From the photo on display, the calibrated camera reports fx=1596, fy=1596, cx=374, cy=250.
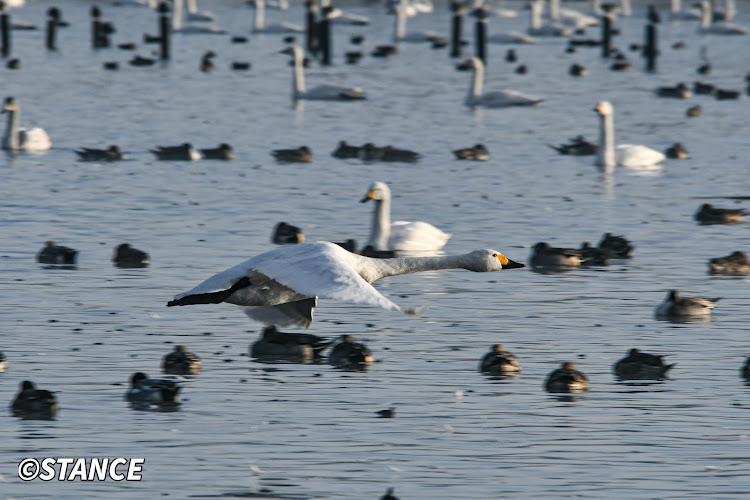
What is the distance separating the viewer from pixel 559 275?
22.8m

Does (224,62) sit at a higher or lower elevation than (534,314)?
higher

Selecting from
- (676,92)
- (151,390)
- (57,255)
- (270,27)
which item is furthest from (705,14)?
(151,390)

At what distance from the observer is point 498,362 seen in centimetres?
1630

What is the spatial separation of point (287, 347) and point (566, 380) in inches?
131

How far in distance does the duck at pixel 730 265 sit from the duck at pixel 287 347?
7566 mm

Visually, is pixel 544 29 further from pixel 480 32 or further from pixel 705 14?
pixel 480 32

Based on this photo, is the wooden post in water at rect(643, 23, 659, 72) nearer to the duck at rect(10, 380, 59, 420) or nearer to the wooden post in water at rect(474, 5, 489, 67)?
the wooden post in water at rect(474, 5, 489, 67)

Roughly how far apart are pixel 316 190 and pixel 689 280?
429 inches

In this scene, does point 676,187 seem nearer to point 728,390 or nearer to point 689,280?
point 689,280

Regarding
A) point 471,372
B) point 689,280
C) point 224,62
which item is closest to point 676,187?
point 689,280

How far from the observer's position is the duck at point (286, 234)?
2478 centimetres

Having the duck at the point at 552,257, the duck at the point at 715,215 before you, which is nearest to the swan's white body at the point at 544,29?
the duck at the point at 715,215

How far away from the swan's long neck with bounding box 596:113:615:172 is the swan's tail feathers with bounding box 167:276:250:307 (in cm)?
2053
